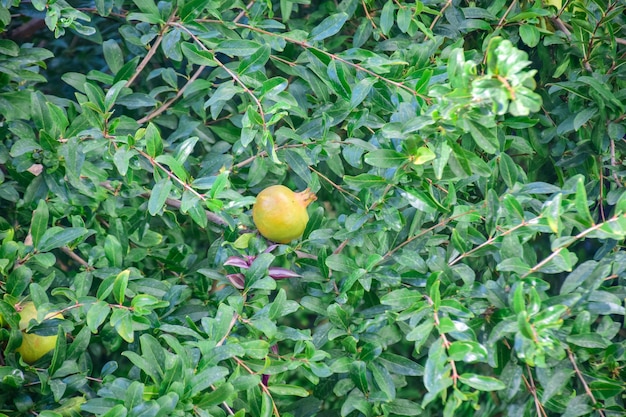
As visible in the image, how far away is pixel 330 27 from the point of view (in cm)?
161

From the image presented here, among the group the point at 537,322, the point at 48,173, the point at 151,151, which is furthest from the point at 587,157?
the point at 48,173

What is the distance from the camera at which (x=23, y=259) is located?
1504 mm

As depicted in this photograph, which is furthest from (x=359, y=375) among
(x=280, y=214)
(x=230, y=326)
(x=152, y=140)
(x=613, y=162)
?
(x=613, y=162)

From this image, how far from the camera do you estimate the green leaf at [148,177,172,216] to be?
1356 mm

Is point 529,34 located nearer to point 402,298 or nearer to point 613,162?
point 613,162

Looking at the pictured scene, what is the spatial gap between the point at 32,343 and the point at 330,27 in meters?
0.90

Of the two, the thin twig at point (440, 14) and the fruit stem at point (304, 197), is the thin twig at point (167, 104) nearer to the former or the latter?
the fruit stem at point (304, 197)

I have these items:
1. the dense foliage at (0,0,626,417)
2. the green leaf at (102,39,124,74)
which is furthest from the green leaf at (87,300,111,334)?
the green leaf at (102,39,124,74)

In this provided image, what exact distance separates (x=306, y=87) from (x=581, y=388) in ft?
2.99

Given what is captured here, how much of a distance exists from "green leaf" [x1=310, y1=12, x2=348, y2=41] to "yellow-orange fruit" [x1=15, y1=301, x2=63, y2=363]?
810 mm

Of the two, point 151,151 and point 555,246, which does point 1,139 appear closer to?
point 151,151

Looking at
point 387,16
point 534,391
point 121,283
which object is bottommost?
point 534,391

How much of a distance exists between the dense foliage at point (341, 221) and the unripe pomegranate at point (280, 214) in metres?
0.03

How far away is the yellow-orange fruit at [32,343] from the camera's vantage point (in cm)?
149
